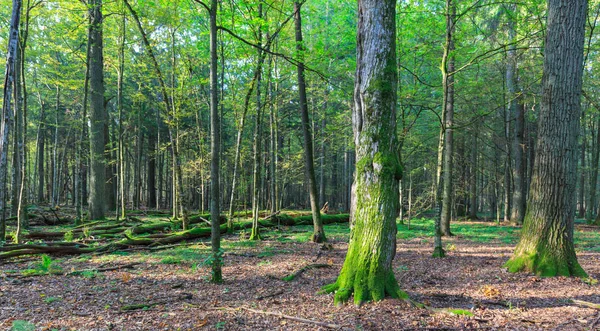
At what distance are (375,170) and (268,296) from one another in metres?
2.56

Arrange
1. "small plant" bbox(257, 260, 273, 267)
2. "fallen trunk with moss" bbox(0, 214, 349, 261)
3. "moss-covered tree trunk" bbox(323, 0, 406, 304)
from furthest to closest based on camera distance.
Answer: "fallen trunk with moss" bbox(0, 214, 349, 261), "small plant" bbox(257, 260, 273, 267), "moss-covered tree trunk" bbox(323, 0, 406, 304)

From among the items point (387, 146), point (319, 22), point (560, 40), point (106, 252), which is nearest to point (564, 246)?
point (560, 40)

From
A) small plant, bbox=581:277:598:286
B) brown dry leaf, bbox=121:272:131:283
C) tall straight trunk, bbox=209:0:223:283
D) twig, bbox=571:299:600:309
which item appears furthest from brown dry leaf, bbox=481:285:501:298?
brown dry leaf, bbox=121:272:131:283

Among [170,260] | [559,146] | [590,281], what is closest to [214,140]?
[170,260]

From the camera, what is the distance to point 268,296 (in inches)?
193

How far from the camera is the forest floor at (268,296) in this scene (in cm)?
362

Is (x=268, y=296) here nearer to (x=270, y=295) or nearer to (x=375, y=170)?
(x=270, y=295)

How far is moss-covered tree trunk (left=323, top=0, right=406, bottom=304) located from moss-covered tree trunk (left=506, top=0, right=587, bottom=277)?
11.1 ft

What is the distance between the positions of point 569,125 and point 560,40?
5.08 ft

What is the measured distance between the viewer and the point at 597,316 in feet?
11.7

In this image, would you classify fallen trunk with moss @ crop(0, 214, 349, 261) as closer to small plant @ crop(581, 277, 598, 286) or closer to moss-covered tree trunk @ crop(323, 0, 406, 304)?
moss-covered tree trunk @ crop(323, 0, 406, 304)

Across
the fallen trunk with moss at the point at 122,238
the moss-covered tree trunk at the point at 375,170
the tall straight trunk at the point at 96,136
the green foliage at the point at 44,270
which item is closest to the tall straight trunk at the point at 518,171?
the fallen trunk with moss at the point at 122,238

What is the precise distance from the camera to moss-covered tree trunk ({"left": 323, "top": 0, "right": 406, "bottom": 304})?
415 cm

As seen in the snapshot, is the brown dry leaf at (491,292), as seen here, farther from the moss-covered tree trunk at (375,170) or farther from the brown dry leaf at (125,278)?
the brown dry leaf at (125,278)
